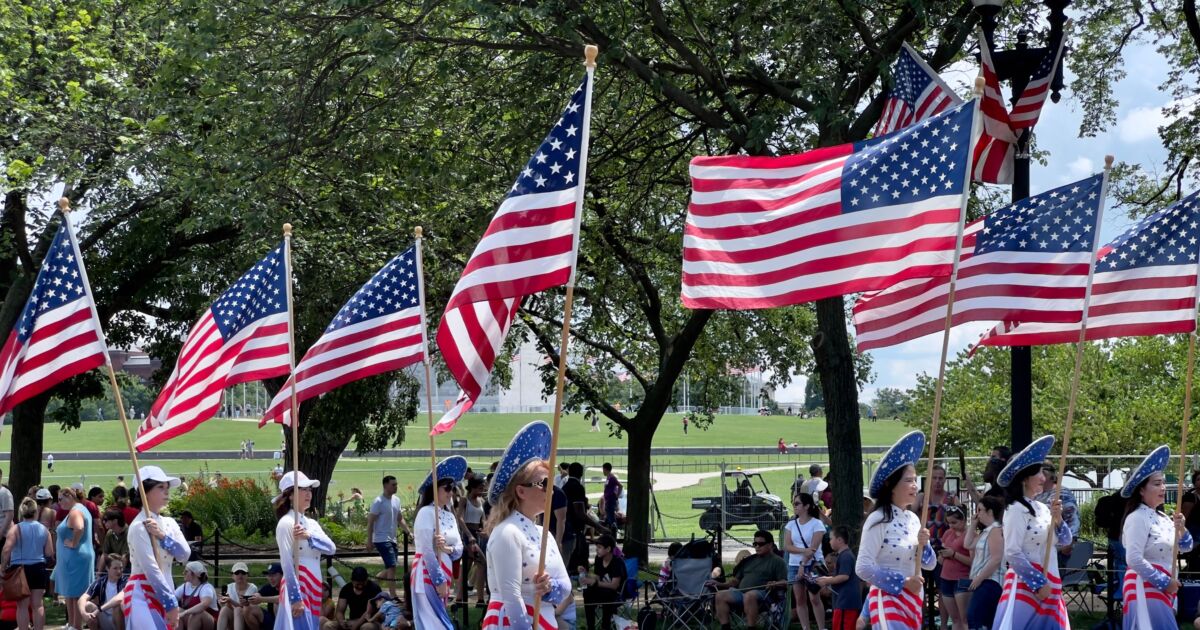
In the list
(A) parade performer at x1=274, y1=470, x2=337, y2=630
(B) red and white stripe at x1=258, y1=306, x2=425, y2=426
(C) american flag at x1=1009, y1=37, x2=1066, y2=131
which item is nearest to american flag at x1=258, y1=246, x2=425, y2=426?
(B) red and white stripe at x1=258, y1=306, x2=425, y2=426

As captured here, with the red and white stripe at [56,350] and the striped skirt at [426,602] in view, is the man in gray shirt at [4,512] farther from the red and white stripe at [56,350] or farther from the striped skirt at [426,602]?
the striped skirt at [426,602]

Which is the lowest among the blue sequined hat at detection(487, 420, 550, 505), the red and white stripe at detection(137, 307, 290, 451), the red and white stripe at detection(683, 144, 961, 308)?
the blue sequined hat at detection(487, 420, 550, 505)

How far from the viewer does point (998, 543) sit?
36.5 ft

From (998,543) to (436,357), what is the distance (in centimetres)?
1898

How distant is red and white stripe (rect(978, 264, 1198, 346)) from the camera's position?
10.6m

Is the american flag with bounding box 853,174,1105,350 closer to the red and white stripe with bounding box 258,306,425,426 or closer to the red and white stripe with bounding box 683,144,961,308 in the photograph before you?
the red and white stripe with bounding box 683,144,961,308

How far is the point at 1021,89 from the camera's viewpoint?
42.5 feet

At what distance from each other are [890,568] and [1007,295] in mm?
2772

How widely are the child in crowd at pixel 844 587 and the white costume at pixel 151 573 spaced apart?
5881mm

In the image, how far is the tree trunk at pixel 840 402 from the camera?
14883 millimetres

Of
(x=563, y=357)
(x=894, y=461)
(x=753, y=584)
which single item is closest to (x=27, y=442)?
(x=753, y=584)

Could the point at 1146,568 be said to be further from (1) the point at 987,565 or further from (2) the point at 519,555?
(2) the point at 519,555

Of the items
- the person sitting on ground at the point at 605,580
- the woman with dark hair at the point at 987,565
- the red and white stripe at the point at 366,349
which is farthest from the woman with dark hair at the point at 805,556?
the red and white stripe at the point at 366,349

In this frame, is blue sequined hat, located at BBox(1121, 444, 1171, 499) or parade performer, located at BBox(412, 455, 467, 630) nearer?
blue sequined hat, located at BBox(1121, 444, 1171, 499)
